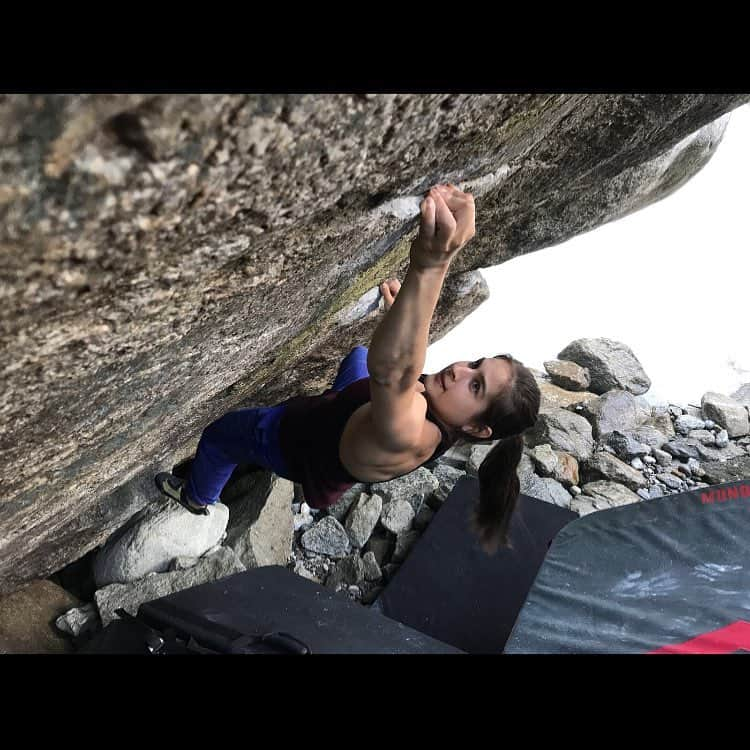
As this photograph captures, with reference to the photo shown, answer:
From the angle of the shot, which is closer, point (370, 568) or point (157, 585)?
point (157, 585)

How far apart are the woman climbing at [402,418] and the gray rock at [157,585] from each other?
0.37 meters

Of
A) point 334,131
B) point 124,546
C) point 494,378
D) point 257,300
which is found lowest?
point 124,546

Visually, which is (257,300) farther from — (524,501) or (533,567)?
(524,501)

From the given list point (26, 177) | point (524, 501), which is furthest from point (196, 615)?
point (524, 501)

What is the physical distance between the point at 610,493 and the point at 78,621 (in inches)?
150

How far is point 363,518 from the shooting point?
4.16 m

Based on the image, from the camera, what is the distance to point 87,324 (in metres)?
1.21

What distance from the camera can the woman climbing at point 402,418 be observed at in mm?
1311

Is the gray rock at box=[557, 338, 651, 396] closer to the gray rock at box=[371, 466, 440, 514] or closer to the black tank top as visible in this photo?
the gray rock at box=[371, 466, 440, 514]

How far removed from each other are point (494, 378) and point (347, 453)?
0.54 metres

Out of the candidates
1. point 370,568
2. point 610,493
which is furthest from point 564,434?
point 370,568

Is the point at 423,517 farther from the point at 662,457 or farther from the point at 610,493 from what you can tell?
the point at 662,457

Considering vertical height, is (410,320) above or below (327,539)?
above

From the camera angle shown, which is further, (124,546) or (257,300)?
(124,546)
